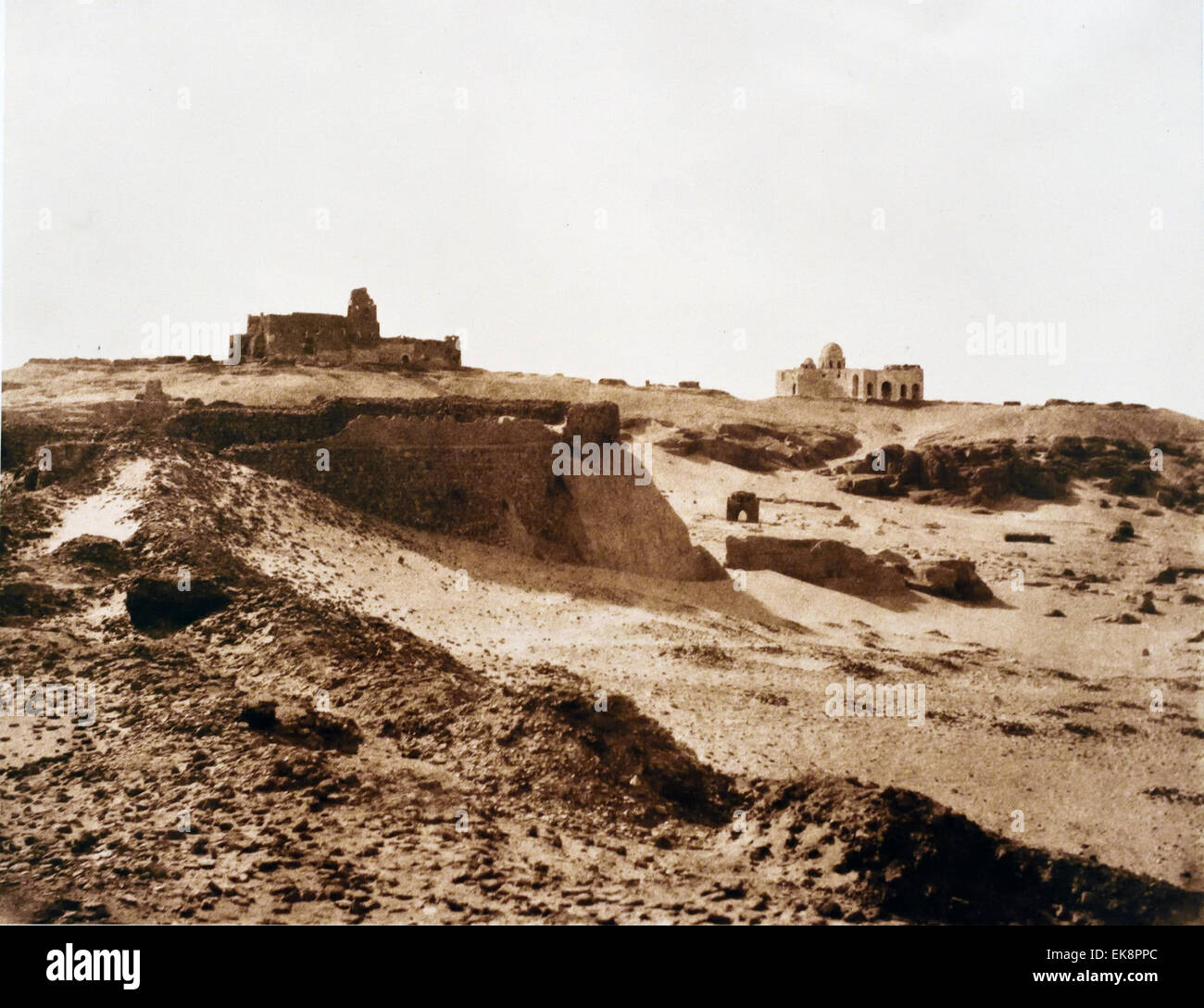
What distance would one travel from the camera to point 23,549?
Result: 619 inches

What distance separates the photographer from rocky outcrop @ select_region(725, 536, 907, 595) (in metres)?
23.7

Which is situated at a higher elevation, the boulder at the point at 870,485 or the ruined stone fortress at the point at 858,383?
the ruined stone fortress at the point at 858,383

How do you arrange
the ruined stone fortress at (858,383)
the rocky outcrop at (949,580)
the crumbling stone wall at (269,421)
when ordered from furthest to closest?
the ruined stone fortress at (858,383) → the rocky outcrop at (949,580) → the crumbling stone wall at (269,421)

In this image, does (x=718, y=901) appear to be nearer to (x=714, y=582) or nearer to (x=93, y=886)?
(x=93, y=886)

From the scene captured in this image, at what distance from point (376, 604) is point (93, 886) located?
25.8 feet

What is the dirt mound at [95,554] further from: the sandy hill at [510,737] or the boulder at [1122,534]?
the boulder at [1122,534]

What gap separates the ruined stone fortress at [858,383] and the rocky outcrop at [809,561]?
1233 inches

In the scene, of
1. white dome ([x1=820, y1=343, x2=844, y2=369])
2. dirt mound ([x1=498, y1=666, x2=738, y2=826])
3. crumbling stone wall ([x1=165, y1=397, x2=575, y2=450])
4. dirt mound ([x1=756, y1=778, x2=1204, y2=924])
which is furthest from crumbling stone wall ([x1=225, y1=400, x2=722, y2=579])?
white dome ([x1=820, y1=343, x2=844, y2=369])

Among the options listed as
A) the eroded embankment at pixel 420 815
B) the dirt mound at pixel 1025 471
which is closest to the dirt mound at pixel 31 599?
the eroded embankment at pixel 420 815

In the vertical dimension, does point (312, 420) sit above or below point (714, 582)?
above

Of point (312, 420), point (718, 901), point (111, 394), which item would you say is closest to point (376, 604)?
point (312, 420)

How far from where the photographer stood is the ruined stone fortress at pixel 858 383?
55312 millimetres

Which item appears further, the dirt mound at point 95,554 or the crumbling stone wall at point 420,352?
the crumbling stone wall at point 420,352

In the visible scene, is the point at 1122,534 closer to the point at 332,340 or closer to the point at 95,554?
the point at 332,340
